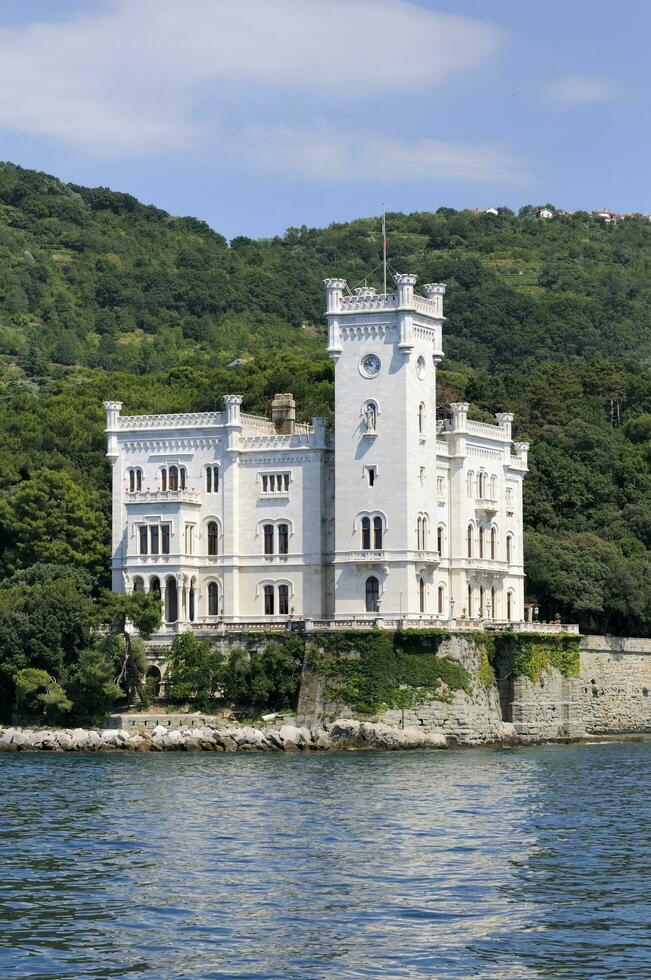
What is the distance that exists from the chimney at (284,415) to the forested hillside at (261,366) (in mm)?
8894

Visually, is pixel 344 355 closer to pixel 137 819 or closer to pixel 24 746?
pixel 24 746

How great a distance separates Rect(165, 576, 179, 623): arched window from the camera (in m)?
79.8

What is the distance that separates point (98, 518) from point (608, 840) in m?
44.1

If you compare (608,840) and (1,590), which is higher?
(1,590)

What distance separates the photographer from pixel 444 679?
72438 mm

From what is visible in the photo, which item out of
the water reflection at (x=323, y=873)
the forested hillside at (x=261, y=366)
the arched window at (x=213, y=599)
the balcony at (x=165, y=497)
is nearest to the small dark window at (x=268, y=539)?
the arched window at (x=213, y=599)

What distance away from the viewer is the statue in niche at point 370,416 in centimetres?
7781

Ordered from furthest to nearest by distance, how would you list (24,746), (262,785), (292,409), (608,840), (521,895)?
(292,409), (24,746), (262,785), (608,840), (521,895)

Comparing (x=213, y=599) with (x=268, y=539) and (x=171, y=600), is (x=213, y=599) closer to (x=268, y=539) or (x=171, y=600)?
(x=171, y=600)

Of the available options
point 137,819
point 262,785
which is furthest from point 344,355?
point 137,819

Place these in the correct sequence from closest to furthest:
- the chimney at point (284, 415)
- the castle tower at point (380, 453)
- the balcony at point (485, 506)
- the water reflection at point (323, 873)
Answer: the water reflection at point (323, 873) → the castle tower at point (380, 453) → the balcony at point (485, 506) → the chimney at point (284, 415)

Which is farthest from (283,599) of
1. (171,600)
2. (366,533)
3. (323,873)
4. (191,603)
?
(323,873)

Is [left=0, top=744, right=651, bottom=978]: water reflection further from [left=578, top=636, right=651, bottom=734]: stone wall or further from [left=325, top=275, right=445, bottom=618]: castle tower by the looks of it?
[left=578, top=636, right=651, bottom=734]: stone wall

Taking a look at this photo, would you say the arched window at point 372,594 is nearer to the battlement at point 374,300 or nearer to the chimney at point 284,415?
the chimney at point 284,415
